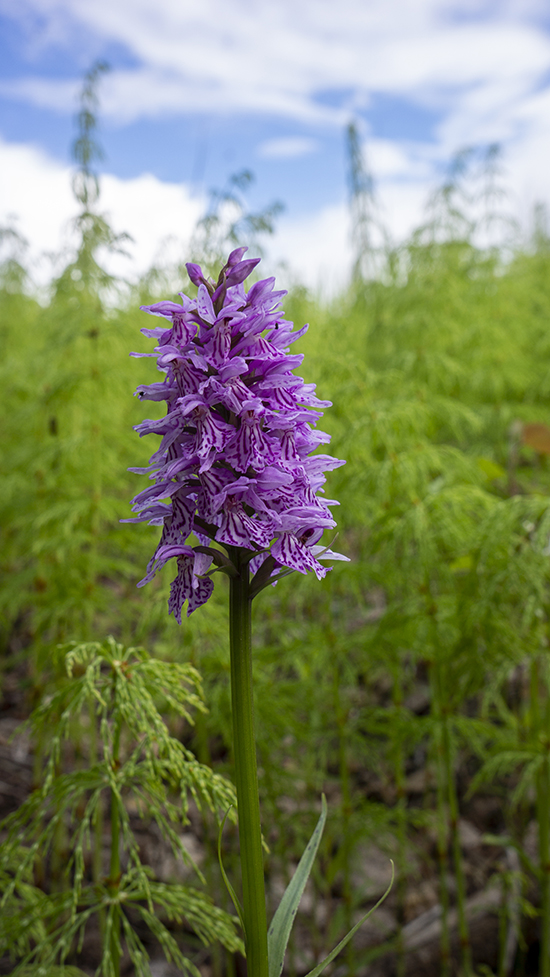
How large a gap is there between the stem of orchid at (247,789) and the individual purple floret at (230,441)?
0.08 m

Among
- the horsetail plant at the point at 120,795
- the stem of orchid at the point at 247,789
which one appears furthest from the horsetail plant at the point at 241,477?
the horsetail plant at the point at 120,795

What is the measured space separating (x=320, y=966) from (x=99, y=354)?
9.58ft

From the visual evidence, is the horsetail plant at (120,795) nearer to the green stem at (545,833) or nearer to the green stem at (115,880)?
the green stem at (115,880)

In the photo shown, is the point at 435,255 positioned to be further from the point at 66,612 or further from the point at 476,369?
the point at 66,612

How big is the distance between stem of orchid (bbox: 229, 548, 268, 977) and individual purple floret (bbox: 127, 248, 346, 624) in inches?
3.1

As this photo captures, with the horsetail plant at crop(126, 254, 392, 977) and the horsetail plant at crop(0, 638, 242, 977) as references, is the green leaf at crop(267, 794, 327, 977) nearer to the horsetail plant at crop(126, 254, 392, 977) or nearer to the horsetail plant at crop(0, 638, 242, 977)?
the horsetail plant at crop(126, 254, 392, 977)

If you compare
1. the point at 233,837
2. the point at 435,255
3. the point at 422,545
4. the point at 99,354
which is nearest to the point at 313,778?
the point at 233,837

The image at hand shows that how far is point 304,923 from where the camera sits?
12.8 feet

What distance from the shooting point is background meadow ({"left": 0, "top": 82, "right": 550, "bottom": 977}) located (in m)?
2.61

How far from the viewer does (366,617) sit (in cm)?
403

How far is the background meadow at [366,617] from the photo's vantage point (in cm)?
261

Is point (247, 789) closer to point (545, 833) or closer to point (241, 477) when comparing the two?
point (241, 477)

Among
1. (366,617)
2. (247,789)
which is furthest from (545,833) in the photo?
(247,789)

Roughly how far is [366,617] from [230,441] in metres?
2.94
